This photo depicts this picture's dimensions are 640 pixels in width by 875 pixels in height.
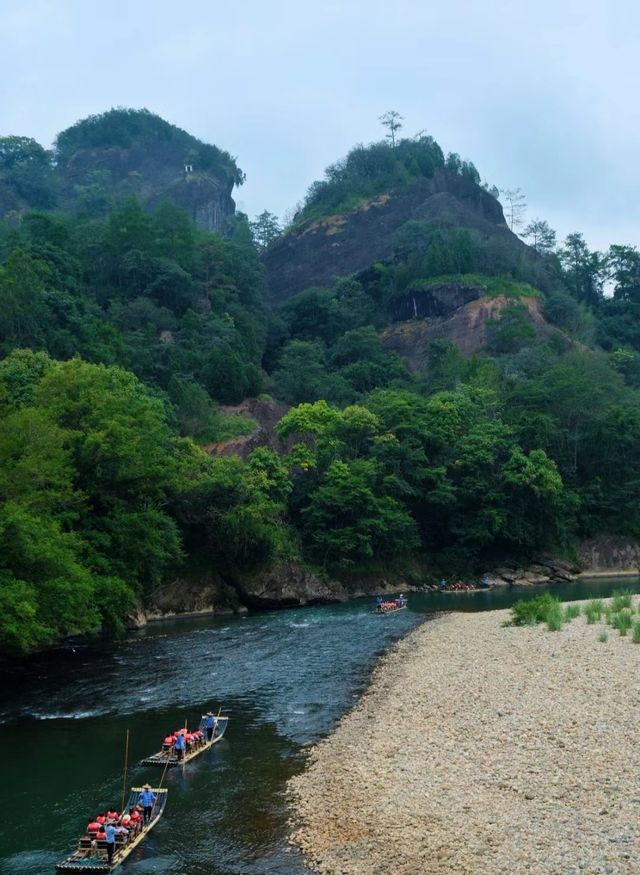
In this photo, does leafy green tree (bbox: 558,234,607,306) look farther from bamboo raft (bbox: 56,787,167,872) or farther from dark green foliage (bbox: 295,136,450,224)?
bamboo raft (bbox: 56,787,167,872)

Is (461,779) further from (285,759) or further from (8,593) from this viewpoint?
(8,593)

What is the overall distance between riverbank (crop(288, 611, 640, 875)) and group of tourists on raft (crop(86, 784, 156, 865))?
3.32 meters

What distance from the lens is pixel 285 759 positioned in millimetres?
20891

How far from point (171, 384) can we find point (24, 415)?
36710 mm

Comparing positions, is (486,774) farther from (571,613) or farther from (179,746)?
(571,613)

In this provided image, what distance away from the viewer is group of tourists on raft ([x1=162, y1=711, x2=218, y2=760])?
69.1ft

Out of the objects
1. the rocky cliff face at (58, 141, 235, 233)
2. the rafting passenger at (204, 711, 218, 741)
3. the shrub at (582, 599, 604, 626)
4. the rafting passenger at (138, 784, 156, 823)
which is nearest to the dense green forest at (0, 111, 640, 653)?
the rafting passenger at (204, 711, 218, 741)

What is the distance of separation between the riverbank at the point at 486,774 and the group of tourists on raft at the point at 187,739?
3.51 m

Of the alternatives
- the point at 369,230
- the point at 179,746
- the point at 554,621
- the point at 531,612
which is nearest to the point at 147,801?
the point at 179,746

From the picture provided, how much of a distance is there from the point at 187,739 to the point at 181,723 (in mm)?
3435

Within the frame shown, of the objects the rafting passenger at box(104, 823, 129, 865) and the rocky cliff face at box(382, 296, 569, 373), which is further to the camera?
the rocky cliff face at box(382, 296, 569, 373)

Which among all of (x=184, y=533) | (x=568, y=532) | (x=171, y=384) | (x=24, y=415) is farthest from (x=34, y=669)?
(x=568, y=532)

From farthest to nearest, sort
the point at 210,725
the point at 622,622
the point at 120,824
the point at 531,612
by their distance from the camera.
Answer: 1. the point at 531,612
2. the point at 622,622
3. the point at 210,725
4. the point at 120,824

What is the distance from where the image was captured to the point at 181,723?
2472 cm
